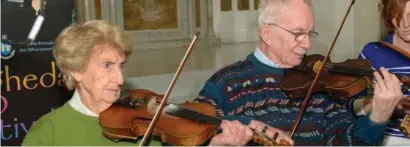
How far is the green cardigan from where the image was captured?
1.34 meters

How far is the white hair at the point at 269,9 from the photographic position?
1.62 meters

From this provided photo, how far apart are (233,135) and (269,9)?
48 centimetres

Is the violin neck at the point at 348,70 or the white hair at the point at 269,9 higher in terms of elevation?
the white hair at the point at 269,9

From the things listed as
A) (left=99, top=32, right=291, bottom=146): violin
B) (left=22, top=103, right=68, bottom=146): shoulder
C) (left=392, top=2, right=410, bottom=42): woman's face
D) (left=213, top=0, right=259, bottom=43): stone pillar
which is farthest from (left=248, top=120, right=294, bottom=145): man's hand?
(left=213, top=0, right=259, bottom=43): stone pillar

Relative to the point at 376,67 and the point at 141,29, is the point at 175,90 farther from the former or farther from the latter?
the point at 141,29

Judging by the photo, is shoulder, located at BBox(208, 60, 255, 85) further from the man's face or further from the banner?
the banner

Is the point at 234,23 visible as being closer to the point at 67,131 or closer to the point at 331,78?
the point at 331,78

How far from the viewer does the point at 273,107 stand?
162cm

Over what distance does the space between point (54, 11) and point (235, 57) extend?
6.34 feet

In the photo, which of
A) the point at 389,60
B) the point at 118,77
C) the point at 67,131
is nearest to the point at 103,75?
the point at 118,77

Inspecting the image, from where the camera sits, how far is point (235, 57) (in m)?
3.72

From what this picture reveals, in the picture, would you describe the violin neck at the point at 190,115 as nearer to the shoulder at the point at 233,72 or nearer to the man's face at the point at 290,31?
the shoulder at the point at 233,72

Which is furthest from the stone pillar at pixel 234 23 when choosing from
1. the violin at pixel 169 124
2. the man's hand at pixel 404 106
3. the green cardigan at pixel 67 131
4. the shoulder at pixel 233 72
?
the green cardigan at pixel 67 131

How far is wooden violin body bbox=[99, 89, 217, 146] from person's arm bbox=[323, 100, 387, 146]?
42 centimetres
